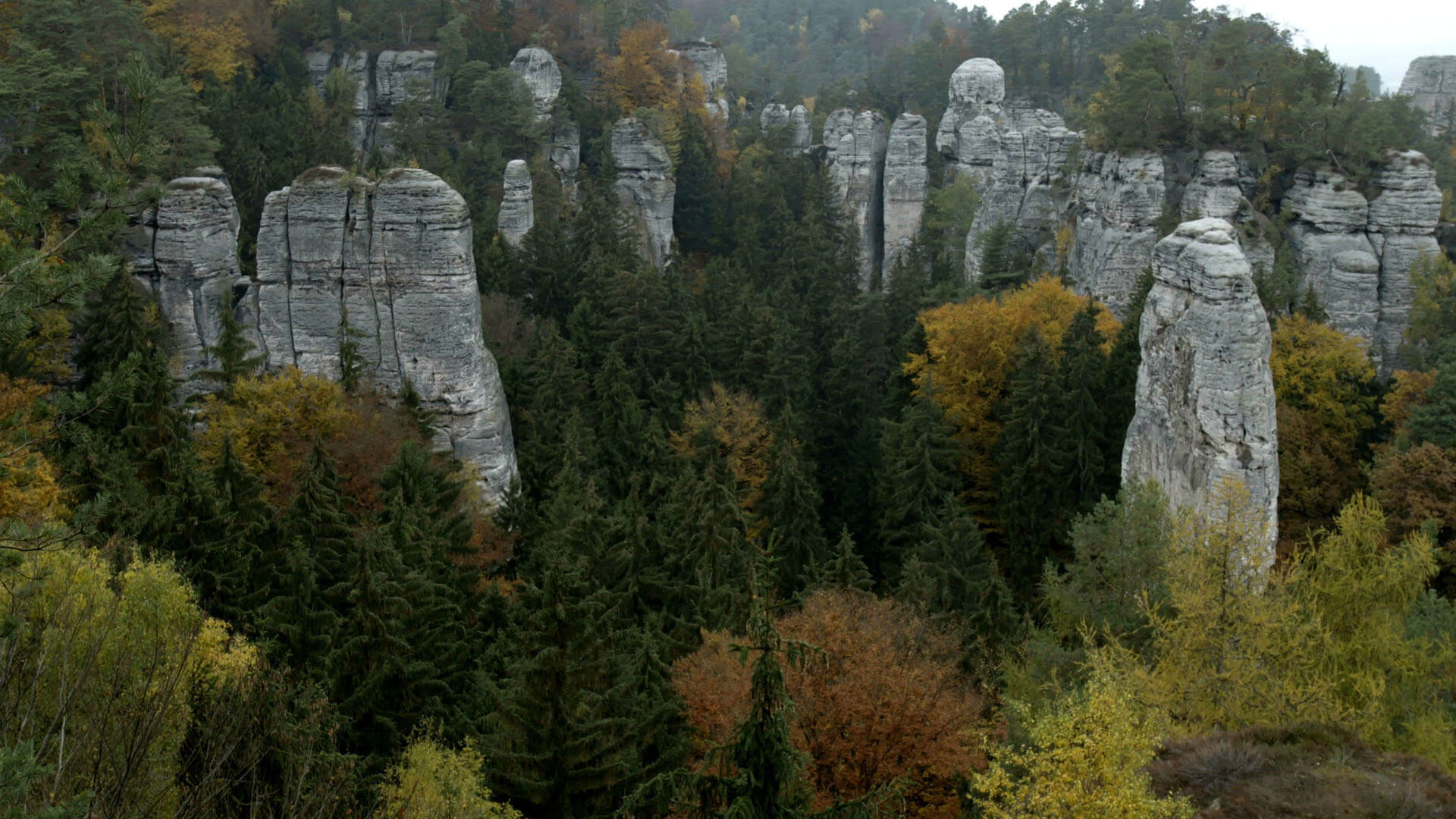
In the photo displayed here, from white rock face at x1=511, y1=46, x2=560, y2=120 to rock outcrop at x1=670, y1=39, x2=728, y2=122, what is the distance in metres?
11.8

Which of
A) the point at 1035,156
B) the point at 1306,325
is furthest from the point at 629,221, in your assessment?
the point at 1306,325

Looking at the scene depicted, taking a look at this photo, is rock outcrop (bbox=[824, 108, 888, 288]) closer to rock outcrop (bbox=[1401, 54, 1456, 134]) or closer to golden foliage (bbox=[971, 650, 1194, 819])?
rock outcrop (bbox=[1401, 54, 1456, 134])

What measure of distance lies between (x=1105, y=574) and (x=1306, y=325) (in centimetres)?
1286

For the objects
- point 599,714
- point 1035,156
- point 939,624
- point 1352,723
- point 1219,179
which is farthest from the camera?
point 1035,156

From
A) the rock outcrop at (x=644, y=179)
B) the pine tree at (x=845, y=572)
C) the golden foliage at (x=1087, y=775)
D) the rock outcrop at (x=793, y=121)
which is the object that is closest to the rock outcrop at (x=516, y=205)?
the rock outcrop at (x=644, y=179)

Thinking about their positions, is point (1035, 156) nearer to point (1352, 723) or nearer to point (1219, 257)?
point (1219, 257)

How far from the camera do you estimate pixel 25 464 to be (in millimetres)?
9344

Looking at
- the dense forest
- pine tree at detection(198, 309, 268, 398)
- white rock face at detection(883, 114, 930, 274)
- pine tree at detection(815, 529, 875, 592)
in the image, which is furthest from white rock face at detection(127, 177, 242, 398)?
white rock face at detection(883, 114, 930, 274)

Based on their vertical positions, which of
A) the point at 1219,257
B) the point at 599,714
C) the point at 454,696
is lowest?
the point at 454,696

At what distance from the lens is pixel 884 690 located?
18.4 m

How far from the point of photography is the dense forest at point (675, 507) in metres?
11.9

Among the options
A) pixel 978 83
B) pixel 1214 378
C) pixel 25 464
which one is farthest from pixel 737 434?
pixel 978 83

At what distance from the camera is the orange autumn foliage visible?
1798 cm

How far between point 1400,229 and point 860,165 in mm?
27939
